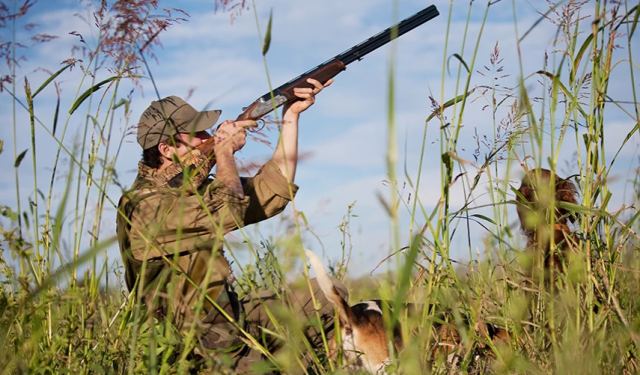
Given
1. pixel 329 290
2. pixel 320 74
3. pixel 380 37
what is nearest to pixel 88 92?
pixel 329 290

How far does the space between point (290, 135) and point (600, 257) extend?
1.83 metres

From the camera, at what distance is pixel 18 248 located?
204 centimetres

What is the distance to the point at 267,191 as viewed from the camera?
11.9ft

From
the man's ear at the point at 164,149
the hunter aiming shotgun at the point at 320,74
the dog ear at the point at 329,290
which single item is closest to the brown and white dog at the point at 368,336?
the dog ear at the point at 329,290

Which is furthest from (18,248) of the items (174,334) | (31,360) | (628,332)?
(628,332)

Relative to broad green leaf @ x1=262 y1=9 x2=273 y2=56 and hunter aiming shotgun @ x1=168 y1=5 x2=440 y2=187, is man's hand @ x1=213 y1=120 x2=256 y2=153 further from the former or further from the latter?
broad green leaf @ x1=262 y1=9 x2=273 y2=56

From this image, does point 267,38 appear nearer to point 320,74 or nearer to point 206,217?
point 206,217

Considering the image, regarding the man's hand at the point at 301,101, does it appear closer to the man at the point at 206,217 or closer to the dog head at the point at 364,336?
the man at the point at 206,217

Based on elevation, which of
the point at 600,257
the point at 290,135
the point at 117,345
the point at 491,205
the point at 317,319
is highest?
the point at 290,135

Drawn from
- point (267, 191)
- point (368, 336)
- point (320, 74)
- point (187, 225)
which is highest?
point (320, 74)

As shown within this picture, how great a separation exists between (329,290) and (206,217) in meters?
0.86

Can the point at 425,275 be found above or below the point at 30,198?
below

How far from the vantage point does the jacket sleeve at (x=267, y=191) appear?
11.8ft

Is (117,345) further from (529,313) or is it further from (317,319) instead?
(529,313)
